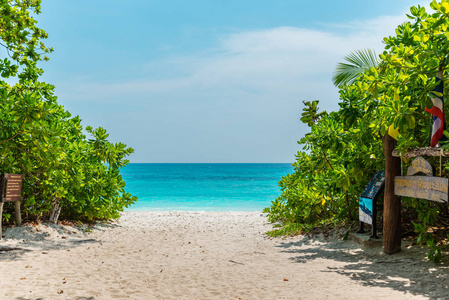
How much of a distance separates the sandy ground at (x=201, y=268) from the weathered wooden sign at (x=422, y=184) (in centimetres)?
127

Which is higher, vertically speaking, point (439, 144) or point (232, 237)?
point (439, 144)

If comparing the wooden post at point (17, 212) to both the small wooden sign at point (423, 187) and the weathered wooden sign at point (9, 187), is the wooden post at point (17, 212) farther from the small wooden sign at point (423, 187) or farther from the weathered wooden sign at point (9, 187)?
the small wooden sign at point (423, 187)

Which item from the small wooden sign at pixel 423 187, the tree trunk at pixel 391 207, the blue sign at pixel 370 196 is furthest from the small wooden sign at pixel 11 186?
the small wooden sign at pixel 423 187

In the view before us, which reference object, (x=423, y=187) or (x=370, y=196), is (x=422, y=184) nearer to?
(x=423, y=187)

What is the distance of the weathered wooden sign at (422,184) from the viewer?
587 centimetres

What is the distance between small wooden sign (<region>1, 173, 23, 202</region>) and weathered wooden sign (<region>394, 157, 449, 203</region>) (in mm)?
8596

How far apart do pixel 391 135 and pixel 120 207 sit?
8.55 meters

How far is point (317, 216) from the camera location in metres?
11.1

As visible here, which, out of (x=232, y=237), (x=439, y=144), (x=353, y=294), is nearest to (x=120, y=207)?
(x=232, y=237)

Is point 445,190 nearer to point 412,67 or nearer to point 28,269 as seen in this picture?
point 412,67

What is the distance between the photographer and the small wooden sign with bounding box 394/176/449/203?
230 inches

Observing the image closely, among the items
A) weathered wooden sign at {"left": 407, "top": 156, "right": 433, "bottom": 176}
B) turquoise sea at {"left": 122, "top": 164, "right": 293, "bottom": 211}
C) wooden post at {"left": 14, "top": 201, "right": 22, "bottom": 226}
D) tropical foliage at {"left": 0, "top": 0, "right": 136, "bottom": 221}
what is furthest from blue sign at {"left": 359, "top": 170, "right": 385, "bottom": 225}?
turquoise sea at {"left": 122, "top": 164, "right": 293, "bottom": 211}

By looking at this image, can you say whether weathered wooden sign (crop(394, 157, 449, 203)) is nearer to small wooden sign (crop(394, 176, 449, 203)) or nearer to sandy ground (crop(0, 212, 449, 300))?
small wooden sign (crop(394, 176, 449, 203))

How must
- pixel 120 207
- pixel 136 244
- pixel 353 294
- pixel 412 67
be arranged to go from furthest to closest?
1. pixel 120 207
2. pixel 136 244
3. pixel 412 67
4. pixel 353 294
